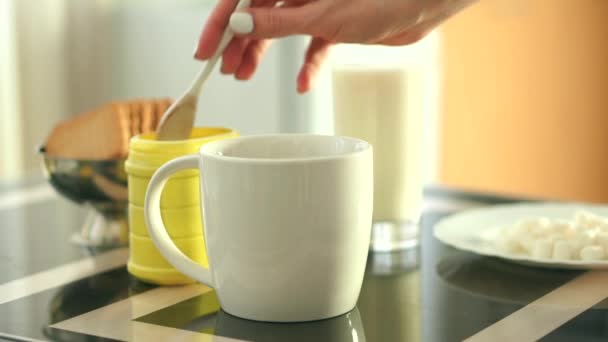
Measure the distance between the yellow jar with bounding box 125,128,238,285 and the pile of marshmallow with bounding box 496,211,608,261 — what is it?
12.8 inches

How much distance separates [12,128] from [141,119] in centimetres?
180

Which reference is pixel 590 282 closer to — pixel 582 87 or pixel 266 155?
pixel 266 155

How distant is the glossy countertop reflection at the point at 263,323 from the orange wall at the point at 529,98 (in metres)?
2.39

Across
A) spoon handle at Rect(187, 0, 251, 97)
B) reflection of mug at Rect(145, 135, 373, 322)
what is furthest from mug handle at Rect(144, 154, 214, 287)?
spoon handle at Rect(187, 0, 251, 97)

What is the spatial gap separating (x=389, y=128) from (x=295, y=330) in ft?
1.13

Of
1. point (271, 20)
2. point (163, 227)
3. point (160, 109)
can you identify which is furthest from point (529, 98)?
point (163, 227)

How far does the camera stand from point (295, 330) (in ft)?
2.52

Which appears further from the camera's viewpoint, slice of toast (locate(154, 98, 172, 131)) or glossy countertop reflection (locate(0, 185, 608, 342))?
slice of toast (locate(154, 98, 172, 131))

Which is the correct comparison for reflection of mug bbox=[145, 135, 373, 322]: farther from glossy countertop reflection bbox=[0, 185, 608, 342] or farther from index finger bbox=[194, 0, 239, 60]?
index finger bbox=[194, 0, 239, 60]

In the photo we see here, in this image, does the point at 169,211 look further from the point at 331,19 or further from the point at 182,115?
the point at 331,19

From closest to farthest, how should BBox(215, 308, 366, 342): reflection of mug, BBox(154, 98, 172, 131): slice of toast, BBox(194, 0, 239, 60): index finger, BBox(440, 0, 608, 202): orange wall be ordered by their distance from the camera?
1. BBox(215, 308, 366, 342): reflection of mug
2. BBox(194, 0, 239, 60): index finger
3. BBox(154, 98, 172, 131): slice of toast
4. BBox(440, 0, 608, 202): orange wall

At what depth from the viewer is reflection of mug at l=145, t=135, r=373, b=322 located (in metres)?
0.76

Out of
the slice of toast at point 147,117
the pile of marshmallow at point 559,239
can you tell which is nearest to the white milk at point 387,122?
the pile of marshmallow at point 559,239

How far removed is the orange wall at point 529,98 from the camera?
3328 mm
